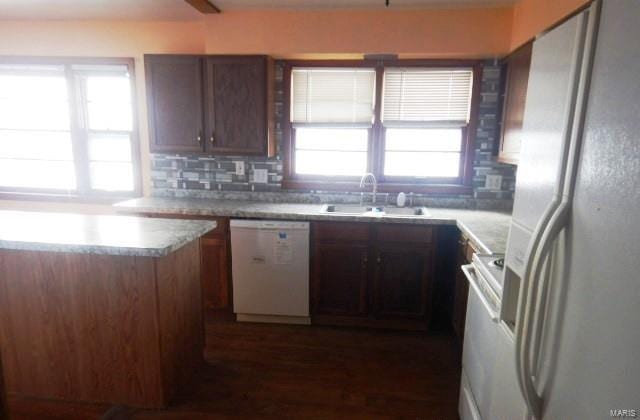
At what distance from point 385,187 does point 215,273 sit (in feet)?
A: 5.28

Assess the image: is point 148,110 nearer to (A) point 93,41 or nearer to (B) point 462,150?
(A) point 93,41

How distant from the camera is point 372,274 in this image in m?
2.84

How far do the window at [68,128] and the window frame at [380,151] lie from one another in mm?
1472

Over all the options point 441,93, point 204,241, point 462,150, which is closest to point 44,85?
point 204,241

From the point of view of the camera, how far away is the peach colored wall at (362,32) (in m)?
2.80

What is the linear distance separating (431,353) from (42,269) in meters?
2.41

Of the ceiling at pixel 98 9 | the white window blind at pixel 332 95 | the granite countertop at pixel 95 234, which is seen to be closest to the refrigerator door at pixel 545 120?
the granite countertop at pixel 95 234

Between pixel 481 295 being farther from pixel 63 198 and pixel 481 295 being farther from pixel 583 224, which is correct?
pixel 63 198

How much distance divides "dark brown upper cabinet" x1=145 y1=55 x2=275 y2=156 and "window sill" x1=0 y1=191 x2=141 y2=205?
0.94 meters

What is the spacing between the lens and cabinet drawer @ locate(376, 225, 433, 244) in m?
2.73

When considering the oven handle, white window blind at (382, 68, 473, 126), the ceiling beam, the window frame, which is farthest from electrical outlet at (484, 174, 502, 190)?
the ceiling beam

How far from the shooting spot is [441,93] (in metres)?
3.10

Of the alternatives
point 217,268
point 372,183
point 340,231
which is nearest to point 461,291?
point 340,231

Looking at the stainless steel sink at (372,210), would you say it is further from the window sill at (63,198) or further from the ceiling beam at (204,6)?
the window sill at (63,198)
